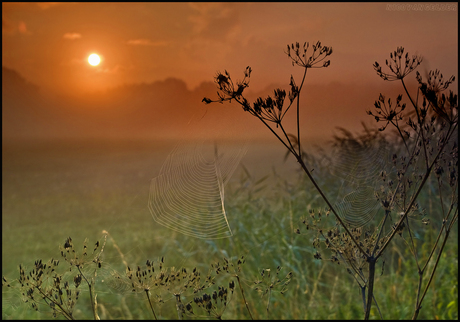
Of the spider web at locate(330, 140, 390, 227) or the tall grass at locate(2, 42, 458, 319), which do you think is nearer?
the tall grass at locate(2, 42, 458, 319)

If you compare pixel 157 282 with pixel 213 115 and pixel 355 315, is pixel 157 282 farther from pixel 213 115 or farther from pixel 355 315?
pixel 355 315

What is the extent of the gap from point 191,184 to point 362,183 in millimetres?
501

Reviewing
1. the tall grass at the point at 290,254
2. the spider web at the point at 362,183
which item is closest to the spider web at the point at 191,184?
the tall grass at the point at 290,254

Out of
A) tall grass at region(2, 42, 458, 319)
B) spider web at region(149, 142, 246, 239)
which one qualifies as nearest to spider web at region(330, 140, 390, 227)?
tall grass at region(2, 42, 458, 319)

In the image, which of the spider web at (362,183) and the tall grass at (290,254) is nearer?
the tall grass at (290,254)

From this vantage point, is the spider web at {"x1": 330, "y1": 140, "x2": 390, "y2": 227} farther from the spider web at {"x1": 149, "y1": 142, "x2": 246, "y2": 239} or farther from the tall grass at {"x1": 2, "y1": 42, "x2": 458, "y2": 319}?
the spider web at {"x1": 149, "y1": 142, "x2": 246, "y2": 239}

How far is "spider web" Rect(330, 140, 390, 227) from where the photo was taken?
3.96 ft

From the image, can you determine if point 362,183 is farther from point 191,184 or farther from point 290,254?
point 290,254

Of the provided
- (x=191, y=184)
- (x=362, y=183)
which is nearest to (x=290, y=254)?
(x=362, y=183)

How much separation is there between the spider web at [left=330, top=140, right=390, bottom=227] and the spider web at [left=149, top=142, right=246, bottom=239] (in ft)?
1.09

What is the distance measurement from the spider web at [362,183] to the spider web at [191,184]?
0.33 meters

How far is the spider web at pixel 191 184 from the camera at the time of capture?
1.11 meters

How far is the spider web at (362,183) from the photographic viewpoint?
1.21m

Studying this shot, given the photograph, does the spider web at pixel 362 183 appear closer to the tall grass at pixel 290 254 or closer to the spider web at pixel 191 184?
the tall grass at pixel 290 254
